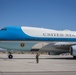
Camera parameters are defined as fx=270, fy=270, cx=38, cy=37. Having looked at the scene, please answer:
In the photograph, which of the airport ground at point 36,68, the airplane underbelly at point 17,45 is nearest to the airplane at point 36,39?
the airplane underbelly at point 17,45

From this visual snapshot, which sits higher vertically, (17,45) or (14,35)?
(14,35)

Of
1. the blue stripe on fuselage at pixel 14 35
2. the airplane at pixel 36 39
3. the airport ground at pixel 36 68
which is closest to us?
the airport ground at pixel 36 68

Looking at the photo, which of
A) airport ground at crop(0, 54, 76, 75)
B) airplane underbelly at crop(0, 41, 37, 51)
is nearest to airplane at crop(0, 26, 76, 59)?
airplane underbelly at crop(0, 41, 37, 51)

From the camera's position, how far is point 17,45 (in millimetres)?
35531

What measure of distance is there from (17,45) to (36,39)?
269 cm

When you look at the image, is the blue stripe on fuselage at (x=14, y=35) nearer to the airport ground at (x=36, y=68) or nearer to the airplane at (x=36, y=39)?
the airplane at (x=36, y=39)

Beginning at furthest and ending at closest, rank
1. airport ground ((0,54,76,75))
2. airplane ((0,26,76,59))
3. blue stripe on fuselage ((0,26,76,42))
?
airplane ((0,26,76,59)) < blue stripe on fuselage ((0,26,76,42)) < airport ground ((0,54,76,75))

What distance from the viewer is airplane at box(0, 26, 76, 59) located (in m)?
35.2

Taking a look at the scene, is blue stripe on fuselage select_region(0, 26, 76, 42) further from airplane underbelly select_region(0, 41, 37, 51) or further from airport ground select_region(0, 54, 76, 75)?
airport ground select_region(0, 54, 76, 75)

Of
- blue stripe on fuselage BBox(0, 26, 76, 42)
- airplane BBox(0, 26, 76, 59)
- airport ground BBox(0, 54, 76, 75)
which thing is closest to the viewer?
airport ground BBox(0, 54, 76, 75)

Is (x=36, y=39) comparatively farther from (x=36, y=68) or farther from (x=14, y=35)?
(x=36, y=68)

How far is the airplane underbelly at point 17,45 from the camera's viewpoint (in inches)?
1383

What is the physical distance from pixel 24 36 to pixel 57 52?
5.50 meters

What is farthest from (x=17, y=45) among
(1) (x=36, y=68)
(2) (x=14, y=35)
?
(1) (x=36, y=68)
